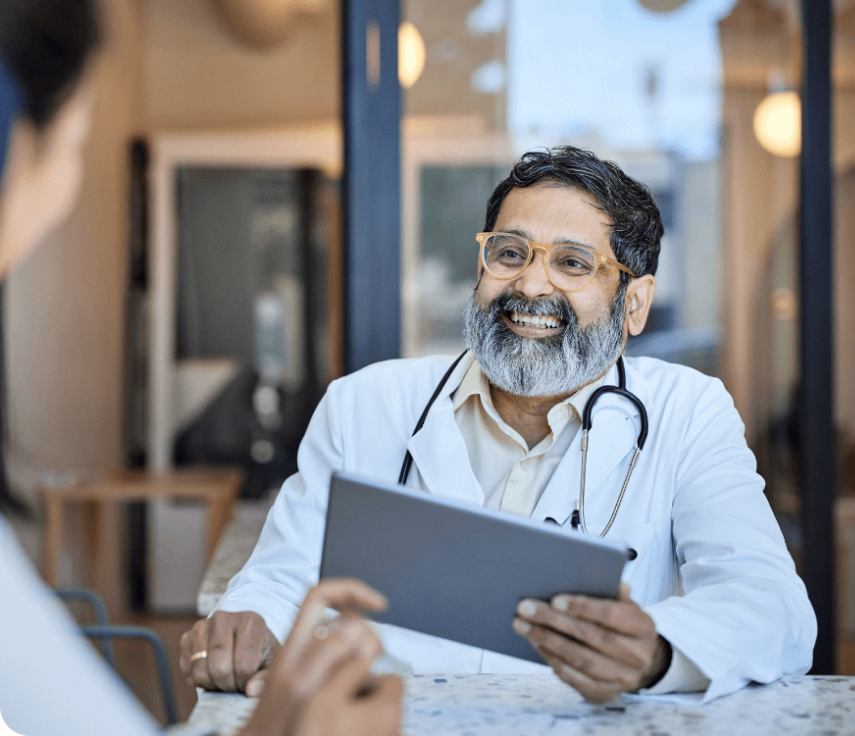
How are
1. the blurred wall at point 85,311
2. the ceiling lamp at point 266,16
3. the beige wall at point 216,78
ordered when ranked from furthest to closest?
the beige wall at point 216,78, the ceiling lamp at point 266,16, the blurred wall at point 85,311

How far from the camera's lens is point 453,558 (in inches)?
34.3

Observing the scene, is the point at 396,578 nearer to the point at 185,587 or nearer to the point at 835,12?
the point at 835,12

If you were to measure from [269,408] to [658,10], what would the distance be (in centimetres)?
248

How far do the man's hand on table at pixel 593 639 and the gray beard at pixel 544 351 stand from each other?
0.54 metres

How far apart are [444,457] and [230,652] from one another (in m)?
0.50

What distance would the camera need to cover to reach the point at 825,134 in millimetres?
2182

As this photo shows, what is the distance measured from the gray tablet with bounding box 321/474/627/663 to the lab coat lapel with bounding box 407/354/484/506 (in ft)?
1.50

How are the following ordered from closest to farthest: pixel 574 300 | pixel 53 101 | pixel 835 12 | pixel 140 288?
pixel 574 300 < pixel 835 12 < pixel 53 101 < pixel 140 288

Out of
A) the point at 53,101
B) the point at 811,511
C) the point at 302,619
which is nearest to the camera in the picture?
the point at 302,619

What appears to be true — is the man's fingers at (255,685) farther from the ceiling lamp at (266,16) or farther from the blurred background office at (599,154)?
the ceiling lamp at (266,16)

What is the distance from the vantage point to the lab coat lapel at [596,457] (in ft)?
4.46

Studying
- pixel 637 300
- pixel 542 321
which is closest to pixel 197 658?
pixel 542 321

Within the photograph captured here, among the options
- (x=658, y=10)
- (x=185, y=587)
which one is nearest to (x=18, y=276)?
(x=185, y=587)

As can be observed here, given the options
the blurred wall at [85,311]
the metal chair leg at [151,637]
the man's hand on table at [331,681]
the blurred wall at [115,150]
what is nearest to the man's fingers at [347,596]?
the man's hand on table at [331,681]
